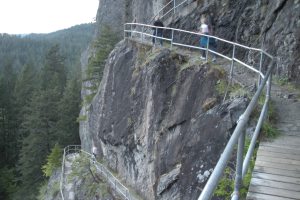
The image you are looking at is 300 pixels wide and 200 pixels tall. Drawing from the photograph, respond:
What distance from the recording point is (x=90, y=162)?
2055 cm

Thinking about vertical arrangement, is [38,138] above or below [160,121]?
below

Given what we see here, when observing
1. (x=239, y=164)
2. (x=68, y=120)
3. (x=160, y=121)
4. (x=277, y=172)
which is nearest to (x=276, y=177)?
(x=277, y=172)

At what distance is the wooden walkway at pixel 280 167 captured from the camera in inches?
179

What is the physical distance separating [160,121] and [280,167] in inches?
295

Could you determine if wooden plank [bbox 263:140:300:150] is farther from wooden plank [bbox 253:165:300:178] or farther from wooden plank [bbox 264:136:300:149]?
wooden plank [bbox 253:165:300:178]

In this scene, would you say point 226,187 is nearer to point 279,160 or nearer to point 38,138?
point 279,160

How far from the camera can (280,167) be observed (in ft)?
17.5

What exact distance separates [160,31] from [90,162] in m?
7.82

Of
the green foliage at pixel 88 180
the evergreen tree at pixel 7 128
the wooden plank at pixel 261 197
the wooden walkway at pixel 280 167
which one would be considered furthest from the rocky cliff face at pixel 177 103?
the evergreen tree at pixel 7 128

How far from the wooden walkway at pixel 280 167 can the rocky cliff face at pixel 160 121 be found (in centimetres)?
136

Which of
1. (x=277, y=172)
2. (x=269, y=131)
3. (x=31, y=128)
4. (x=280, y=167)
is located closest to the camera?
(x=277, y=172)

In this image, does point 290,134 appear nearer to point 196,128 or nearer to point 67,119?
point 196,128

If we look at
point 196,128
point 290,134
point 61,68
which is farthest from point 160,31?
point 61,68

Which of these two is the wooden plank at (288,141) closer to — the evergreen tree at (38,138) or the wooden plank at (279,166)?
the wooden plank at (279,166)
